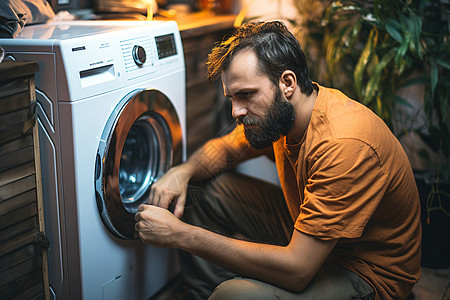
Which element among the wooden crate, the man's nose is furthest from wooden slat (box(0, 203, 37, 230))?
the man's nose

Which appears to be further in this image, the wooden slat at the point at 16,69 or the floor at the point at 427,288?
the floor at the point at 427,288

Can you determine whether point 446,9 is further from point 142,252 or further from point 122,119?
point 142,252

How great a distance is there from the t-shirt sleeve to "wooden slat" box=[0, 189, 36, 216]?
700 mm

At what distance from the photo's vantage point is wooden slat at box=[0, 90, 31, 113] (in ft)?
3.68

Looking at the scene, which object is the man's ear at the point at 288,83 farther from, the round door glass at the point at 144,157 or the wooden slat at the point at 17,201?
the wooden slat at the point at 17,201

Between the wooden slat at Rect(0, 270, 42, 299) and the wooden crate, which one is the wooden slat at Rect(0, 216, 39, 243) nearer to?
the wooden crate

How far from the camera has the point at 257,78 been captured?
46.9 inches

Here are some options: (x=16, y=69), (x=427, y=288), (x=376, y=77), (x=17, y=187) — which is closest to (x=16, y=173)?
(x=17, y=187)

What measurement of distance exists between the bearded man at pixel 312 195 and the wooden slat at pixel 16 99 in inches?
16.5

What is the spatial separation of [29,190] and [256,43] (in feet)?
2.32

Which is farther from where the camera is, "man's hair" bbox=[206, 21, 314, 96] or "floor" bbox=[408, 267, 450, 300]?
"floor" bbox=[408, 267, 450, 300]

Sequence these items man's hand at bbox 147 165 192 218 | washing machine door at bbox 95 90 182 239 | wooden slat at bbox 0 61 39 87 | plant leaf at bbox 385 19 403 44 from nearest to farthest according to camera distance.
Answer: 1. wooden slat at bbox 0 61 39 87
2. washing machine door at bbox 95 90 182 239
3. man's hand at bbox 147 165 192 218
4. plant leaf at bbox 385 19 403 44

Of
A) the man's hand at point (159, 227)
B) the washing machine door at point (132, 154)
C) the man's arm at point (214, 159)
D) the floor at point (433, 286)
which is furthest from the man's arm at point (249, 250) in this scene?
the floor at point (433, 286)

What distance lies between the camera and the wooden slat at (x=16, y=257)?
1.21 metres
